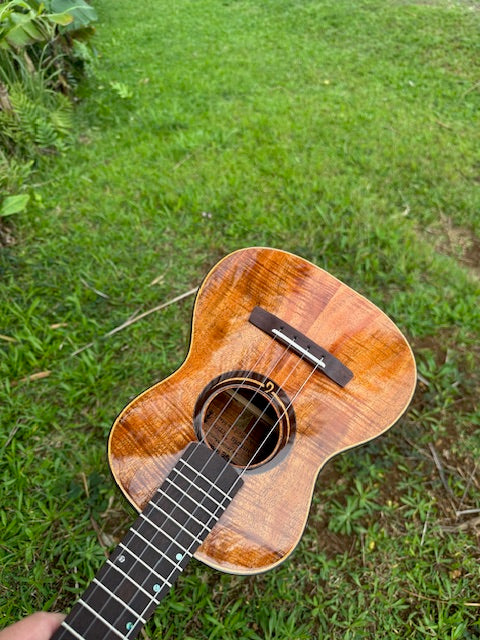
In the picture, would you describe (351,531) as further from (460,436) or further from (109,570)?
(109,570)

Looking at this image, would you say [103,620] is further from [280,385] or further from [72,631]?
[280,385]

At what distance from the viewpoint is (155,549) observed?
3.76 feet

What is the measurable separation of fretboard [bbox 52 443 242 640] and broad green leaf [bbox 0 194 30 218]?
214 cm

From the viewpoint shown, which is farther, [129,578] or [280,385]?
[280,385]

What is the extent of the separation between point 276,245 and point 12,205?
66.8 inches

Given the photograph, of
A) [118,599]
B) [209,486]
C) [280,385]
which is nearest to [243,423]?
[280,385]

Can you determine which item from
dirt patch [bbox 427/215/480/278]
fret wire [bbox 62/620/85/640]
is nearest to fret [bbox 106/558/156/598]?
fret wire [bbox 62/620/85/640]

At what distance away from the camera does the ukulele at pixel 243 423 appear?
1.14 metres

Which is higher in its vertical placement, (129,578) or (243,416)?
(129,578)

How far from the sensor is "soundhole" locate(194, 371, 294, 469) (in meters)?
1.46

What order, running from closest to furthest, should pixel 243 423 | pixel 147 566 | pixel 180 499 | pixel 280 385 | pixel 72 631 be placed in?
pixel 72 631 < pixel 147 566 < pixel 180 499 < pixel 280 385 < pixel 243 423

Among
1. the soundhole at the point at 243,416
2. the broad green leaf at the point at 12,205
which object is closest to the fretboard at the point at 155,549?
the soundhole at the point at 243,416

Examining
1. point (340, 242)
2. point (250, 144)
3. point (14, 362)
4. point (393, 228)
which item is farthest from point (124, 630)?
point (250, 144)

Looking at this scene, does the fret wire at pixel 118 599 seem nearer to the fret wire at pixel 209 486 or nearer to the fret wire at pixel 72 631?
the fret wire at pixel 72 631
